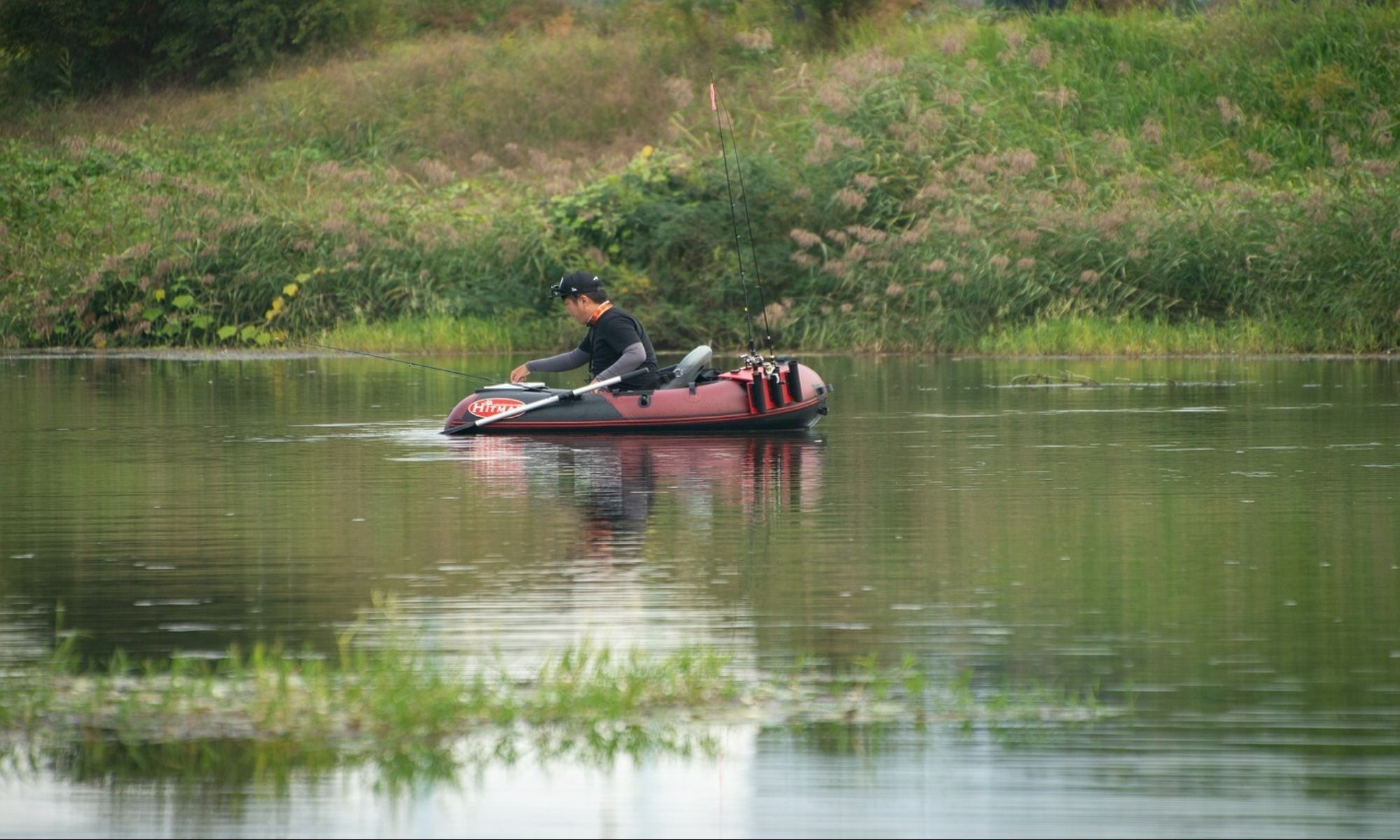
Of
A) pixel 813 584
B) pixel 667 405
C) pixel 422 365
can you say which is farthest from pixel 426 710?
pixel 422 365

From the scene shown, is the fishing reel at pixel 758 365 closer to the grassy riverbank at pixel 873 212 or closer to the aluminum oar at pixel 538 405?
the aluminum oar at pixel 538 405

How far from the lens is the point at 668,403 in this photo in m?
20.0

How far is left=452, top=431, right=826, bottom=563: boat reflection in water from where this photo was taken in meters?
13.9

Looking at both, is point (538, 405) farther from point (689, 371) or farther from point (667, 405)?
point (689, 371)

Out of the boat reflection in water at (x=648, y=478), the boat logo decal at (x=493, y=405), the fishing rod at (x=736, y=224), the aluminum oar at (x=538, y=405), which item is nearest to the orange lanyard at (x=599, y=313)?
the aluminum oar at (x=538, y=405)

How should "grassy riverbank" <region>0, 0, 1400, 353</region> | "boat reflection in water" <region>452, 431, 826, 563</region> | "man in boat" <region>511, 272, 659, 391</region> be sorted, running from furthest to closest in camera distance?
"grassy riverbank" <region>0, 0, 1400, 353</region> < "man in boat" <region>511, 272, 659, 391</region> < "boat reflection in water" <region>452, 431, 826, 563</region>

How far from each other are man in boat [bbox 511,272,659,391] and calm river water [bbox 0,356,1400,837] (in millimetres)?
706

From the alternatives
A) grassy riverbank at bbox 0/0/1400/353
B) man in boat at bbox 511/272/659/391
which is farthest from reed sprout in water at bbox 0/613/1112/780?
grassy riverbank at bbox 0/0/1400/353

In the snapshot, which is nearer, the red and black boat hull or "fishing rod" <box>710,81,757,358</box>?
the red and black boat hull

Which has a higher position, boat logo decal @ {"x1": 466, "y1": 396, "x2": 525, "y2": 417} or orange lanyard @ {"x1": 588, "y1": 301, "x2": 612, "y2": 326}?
orange lanyard @ {"x1": 588, "y1": 301, "x2": 612, "y2": 326}

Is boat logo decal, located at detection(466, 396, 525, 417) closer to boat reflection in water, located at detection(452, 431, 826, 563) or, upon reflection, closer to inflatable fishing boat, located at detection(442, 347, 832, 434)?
inflatable fishing boat, located at detection(442, 347, 832, 434)

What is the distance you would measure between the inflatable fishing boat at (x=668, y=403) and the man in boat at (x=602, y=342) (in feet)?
0.49

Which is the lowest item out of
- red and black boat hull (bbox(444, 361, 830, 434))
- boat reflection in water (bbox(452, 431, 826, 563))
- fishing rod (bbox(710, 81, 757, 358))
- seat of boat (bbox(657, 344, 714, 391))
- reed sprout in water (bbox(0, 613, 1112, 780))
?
reed sprout in water (bbox(0, 613, 1112, 780))

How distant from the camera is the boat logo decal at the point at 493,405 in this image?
20.1 meters
